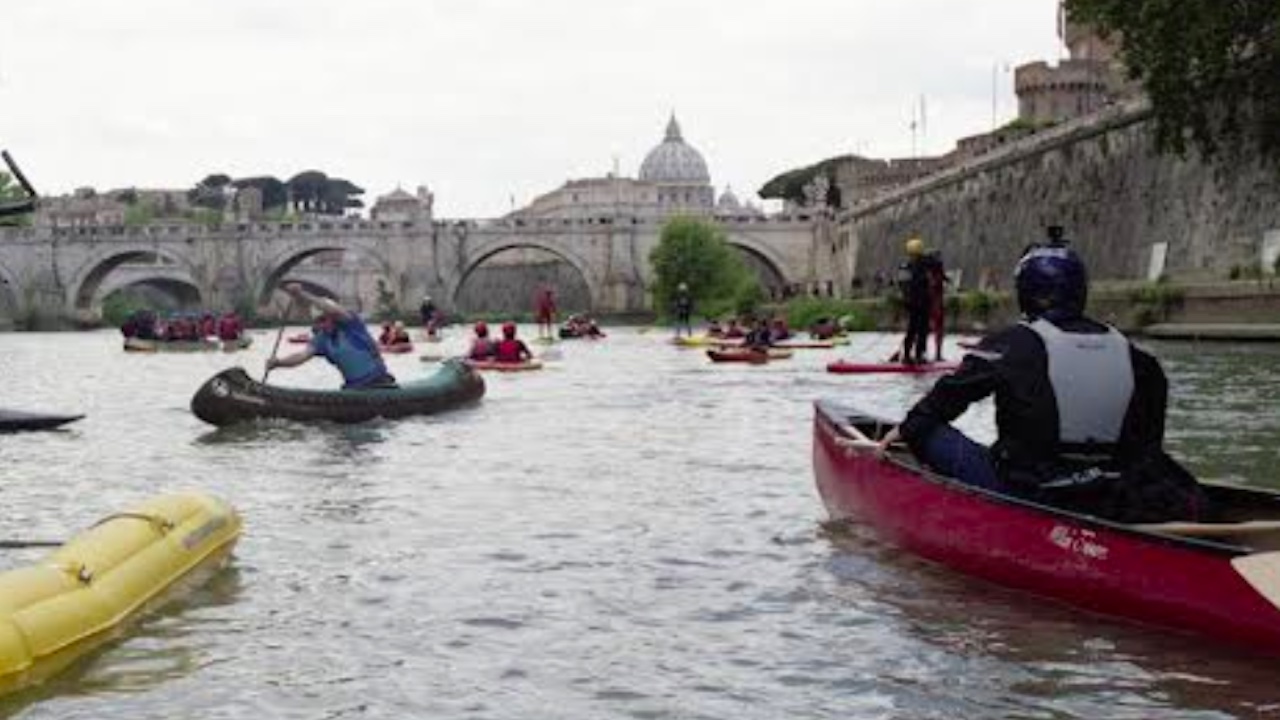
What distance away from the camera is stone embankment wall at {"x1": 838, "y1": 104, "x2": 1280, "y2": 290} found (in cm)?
4175

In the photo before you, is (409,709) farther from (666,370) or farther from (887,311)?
(887,311)

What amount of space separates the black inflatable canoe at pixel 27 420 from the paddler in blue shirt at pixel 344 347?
7.74ft

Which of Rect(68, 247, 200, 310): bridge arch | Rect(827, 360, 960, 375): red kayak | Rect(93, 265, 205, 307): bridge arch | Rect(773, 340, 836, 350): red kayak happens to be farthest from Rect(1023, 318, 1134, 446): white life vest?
Rect(93, 265, 205, 307): bridge arch

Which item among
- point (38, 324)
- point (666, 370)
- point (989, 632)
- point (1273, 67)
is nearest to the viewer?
point (989, 632)

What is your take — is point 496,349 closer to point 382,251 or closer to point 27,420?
point 27,420

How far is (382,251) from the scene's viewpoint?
356 feet

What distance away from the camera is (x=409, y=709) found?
6.09m

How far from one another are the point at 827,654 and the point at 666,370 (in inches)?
1011

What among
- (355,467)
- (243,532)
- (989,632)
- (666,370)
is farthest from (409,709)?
(666,370)

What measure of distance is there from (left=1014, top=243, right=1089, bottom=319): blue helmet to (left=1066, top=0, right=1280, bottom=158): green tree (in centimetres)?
2916

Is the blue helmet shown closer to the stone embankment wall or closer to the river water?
the river water

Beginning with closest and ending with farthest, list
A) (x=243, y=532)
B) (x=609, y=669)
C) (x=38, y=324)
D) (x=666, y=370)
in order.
Result: (x=609, y=669) < (x=243, y=532) < (x=666, y=370) < (x=38, y=324)

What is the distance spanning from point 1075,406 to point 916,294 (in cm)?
1727

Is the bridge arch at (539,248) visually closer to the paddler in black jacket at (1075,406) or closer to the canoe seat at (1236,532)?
the paddler in black jacket at (1075,406)
